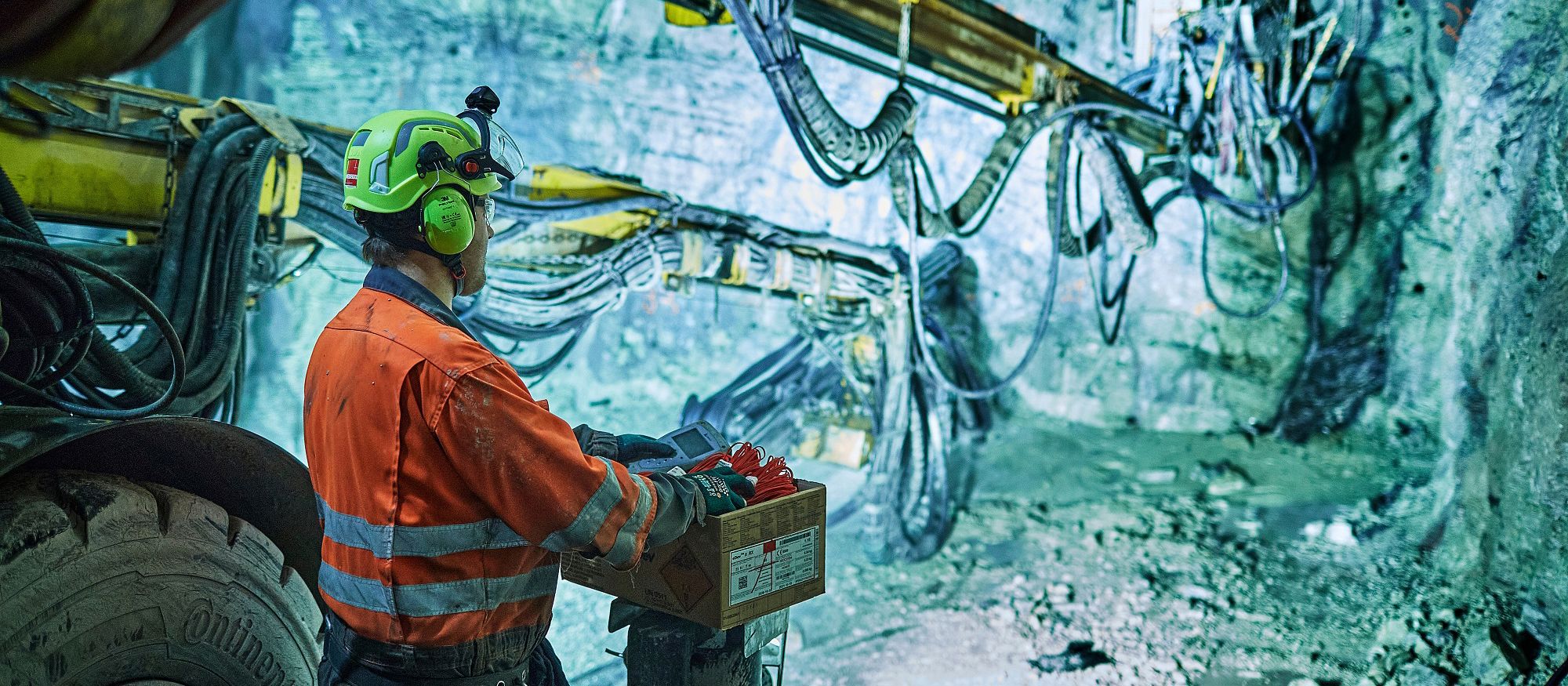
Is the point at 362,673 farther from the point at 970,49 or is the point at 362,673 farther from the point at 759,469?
the point at 970,49

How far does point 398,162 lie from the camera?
186 cm

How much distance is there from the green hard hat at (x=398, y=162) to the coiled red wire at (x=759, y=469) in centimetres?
83

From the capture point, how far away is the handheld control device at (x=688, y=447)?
7.47 ft

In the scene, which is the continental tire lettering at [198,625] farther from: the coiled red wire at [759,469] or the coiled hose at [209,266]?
the coiled red wire at [759,469]

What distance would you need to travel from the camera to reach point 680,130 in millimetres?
9977

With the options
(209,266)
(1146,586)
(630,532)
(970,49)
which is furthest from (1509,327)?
(209,266)

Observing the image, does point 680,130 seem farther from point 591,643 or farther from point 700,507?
point 700,507

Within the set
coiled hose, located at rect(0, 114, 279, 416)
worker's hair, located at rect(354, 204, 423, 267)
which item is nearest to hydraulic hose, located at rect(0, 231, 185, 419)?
coiled hose, located at rect(0, 114, 279, 416)

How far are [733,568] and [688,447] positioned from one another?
1.40ft

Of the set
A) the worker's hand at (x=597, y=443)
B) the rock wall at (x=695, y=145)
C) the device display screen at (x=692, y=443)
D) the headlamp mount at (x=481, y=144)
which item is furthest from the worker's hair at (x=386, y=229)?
the rock wall at (x=695, y=145)

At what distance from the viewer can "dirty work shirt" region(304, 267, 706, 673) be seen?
1685 mm

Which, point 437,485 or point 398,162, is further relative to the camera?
point 398,162

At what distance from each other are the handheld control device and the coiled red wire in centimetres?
3

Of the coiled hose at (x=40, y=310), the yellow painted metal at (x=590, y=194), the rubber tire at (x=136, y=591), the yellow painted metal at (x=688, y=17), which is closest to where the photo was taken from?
the rubber tire at (x=136, y=591)
